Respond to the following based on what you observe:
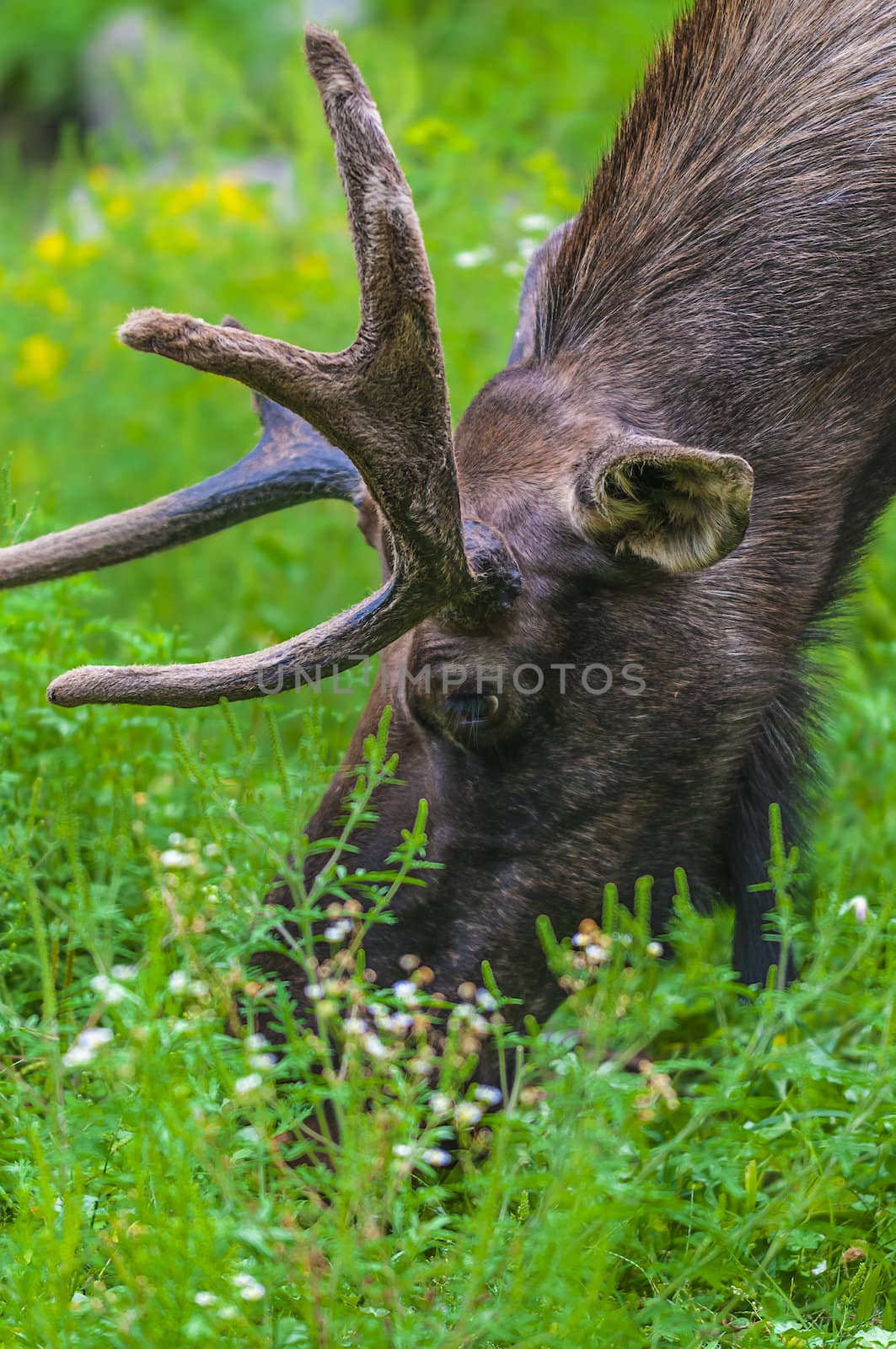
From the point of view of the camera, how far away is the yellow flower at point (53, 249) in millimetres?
7625

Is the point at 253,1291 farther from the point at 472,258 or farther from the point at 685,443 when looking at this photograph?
the point at 472,258

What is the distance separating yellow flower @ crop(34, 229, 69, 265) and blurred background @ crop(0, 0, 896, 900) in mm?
24

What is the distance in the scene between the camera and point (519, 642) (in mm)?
3070

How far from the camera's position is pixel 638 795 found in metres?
3.21

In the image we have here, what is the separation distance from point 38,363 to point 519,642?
4.59 metres

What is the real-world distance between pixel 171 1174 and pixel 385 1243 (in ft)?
1.17

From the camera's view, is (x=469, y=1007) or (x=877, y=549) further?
(x=877, y=549)

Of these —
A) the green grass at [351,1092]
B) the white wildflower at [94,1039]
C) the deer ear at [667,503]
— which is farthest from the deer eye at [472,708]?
the white wildflower at [94,1039]

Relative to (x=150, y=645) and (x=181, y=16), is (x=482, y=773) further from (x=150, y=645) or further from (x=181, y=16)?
(x=181, y=16)

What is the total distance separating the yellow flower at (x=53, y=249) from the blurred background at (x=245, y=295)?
0.9 inches

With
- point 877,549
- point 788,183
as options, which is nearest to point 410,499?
point 788,183

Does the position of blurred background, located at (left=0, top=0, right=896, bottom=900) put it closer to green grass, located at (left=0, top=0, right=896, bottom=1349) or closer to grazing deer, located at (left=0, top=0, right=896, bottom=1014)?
green grass, located at (left=0, top=0, right=896, bottom=1349)

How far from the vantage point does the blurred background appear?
191 inches

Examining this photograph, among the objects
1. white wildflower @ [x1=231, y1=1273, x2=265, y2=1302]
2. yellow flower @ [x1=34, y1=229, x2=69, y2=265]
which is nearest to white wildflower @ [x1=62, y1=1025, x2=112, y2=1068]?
white wildflower @ [x1=231, y1=1273, x2=265, y2=1302]
